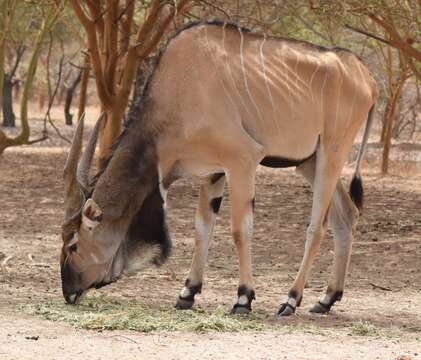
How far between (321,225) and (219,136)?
915 millimetres

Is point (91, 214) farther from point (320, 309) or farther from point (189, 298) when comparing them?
point (320, 309)

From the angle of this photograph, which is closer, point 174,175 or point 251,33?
point 174,175

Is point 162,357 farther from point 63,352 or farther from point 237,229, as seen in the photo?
point 237,229

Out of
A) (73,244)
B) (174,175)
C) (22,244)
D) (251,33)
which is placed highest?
(251,33)

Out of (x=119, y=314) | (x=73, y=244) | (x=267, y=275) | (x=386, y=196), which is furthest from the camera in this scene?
(x=386, y=196)

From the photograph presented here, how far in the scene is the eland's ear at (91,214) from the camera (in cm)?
587

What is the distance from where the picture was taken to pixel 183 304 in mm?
6250

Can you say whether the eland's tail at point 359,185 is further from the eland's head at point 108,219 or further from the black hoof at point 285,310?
the eland's head at point 108,219

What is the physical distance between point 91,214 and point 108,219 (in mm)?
143

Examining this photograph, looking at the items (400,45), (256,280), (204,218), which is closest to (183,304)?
(204,218)

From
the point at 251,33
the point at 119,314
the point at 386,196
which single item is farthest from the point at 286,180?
the point at 119,314

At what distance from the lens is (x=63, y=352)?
4.80 m

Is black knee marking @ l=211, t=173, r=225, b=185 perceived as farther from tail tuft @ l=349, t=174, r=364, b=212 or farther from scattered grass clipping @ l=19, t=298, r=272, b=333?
tail tuft @ l=349, t=174, r=364, b=212

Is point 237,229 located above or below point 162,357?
above
